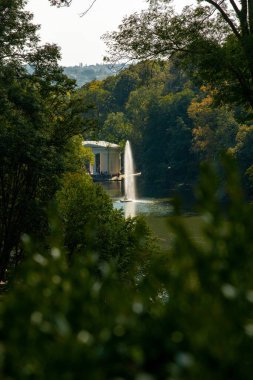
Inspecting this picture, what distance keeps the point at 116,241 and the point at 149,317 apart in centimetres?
2348

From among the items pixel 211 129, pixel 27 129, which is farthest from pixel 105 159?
pixel 27 129

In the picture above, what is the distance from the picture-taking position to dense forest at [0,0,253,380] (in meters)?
2.80

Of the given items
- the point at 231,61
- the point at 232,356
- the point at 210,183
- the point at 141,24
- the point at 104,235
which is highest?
the point at 141,24

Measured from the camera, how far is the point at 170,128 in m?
89.9

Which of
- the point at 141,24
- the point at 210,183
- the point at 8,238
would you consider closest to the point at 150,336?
the point at 210,183

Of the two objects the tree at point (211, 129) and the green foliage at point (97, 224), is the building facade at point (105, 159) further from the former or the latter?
the green foliage at point (97, 224)

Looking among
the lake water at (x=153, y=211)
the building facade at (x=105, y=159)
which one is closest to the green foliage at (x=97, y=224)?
the lake water at (x=153, y=211)

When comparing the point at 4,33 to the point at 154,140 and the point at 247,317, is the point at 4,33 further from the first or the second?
the point at 154,140

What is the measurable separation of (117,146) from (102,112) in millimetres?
12161

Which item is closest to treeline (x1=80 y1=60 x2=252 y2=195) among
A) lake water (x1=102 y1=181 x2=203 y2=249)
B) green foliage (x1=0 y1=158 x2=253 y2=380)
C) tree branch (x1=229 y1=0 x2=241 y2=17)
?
lake water (x1=102 y1=181 x2=203 y2=249)

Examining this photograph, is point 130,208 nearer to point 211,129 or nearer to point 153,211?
point 153,211

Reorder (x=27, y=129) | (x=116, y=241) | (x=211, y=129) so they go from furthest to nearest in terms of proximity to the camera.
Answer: (x=211, y=129)
(x=116, y=241)
(x=27, y=129)

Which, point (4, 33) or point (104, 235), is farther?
point (104, 235)

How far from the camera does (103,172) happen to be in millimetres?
122312
